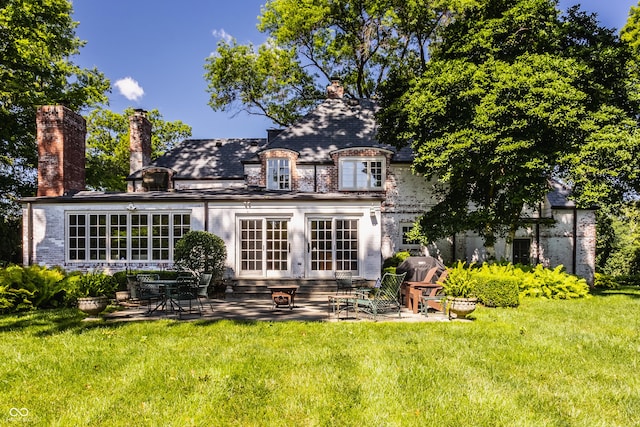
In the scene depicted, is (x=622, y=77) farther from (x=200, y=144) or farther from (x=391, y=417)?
(x=200, y=144)

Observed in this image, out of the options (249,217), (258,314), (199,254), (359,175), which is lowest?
(258,314)

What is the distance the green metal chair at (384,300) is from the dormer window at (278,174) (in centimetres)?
1036

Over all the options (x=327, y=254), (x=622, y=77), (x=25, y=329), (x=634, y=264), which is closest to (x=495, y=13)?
(x=622, y=77)

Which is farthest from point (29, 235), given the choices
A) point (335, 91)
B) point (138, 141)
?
point (335, 91)

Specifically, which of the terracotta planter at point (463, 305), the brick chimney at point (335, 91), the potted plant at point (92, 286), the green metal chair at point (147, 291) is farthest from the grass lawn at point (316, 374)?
the brick chimney at point (335, 91)

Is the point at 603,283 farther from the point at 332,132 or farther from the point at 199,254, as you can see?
the point at 199,254

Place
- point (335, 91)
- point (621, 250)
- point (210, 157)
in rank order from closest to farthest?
point (335, 91) < point (210, 157) < point (621, 250)

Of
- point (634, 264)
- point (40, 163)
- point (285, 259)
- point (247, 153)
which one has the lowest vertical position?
point (634, 264)

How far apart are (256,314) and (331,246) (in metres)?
4.98

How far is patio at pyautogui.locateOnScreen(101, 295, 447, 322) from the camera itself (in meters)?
8.87

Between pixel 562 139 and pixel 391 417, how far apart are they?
44.4 feet

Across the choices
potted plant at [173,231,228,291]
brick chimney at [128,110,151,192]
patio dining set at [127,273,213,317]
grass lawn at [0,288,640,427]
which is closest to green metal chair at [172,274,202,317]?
patio dining set at [127,273,213,317]

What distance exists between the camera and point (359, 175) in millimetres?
19062

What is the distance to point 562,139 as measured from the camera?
1334 cm
